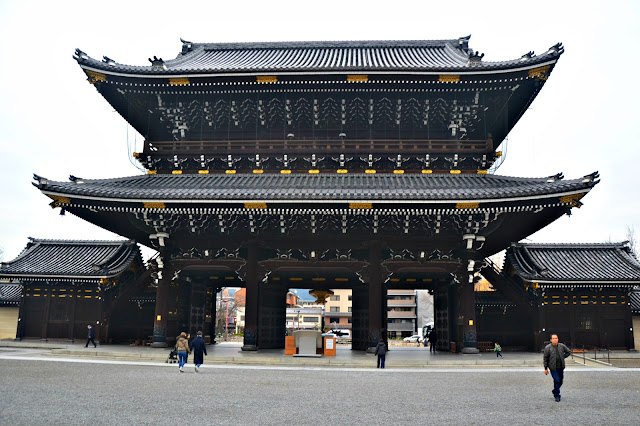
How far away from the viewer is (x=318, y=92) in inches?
944

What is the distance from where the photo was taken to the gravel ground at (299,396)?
9.88m

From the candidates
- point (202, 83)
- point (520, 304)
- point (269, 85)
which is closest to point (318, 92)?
point (269, 85)

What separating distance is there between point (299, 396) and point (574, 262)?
21.3 metres

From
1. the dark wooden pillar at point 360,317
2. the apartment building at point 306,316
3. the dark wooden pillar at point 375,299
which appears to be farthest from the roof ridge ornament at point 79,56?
the apartment building at point 306,316

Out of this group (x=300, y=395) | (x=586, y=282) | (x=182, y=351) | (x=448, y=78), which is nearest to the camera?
(x=300, y=395)

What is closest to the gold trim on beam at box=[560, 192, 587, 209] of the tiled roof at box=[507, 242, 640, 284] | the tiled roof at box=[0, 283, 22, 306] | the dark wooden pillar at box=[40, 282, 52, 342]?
the tiled roof at box=[507, 242, 640, 284]

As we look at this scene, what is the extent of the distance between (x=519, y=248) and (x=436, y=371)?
12.0 m

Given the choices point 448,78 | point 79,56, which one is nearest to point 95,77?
point 79,56

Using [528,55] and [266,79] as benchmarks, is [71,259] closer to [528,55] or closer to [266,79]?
[266,79]

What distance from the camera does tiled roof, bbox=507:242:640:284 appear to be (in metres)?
25.5

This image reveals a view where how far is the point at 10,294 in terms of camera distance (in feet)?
102

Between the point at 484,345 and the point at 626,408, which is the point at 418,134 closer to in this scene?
the point at 484,345

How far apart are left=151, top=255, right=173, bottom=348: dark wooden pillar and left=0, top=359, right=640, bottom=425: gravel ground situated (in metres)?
5.58

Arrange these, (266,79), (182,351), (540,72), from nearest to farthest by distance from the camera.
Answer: (182,351)
(540,72)
(266,79)
